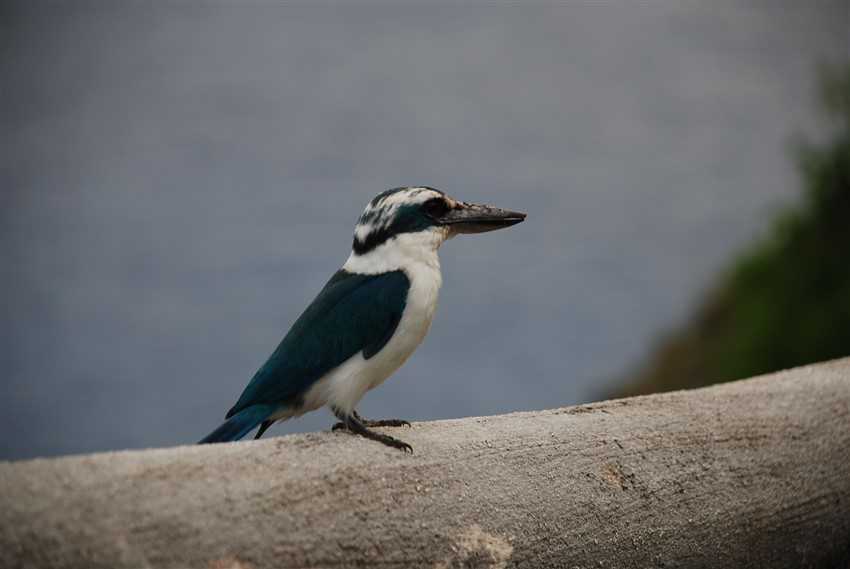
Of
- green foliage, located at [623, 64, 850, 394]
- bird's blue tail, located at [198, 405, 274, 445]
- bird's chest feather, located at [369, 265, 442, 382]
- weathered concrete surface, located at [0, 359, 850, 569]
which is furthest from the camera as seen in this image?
green foliage, located at [623, 64, 850, 394]

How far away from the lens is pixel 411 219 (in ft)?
5.09

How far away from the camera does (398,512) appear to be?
1356 mm

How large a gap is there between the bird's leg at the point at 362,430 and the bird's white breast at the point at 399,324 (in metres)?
0.01

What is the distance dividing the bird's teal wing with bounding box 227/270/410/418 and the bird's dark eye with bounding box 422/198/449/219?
4.3 inches

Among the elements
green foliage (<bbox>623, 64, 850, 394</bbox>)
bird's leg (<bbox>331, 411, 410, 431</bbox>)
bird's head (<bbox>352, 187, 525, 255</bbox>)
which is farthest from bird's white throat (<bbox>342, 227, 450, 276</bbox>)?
green foliage (<bbox>623, 64, 850, 394</bbox>)

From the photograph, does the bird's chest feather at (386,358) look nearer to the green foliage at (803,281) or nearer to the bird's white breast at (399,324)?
the bird's white breast at (399,324)

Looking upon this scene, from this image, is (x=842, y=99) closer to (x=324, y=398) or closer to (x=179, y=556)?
(x=324, y=398)

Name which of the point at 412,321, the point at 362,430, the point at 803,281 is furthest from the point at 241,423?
the point at 803,281

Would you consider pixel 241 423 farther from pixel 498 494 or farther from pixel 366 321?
pixel 498 494

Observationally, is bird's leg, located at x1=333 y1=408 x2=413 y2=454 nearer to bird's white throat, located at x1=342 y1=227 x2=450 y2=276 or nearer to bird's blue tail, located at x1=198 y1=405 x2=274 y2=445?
bird's blue tail, located at x1=198 y1=405 x2=274 y2=445

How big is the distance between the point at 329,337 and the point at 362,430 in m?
0.15

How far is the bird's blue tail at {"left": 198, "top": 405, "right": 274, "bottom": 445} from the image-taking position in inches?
55.6

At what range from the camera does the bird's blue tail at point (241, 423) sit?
4.64 ft

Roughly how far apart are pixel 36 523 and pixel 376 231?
671 millimetres
